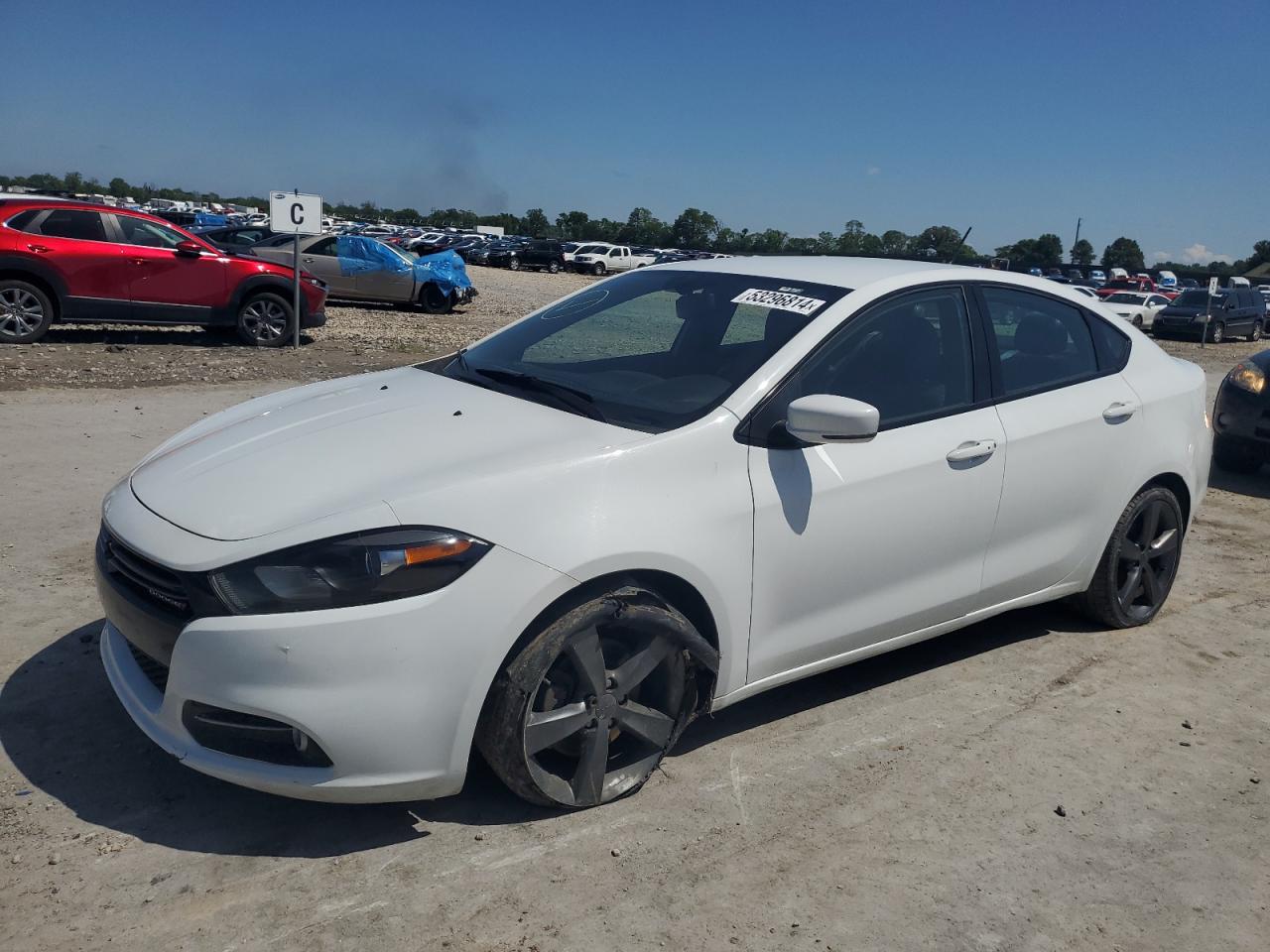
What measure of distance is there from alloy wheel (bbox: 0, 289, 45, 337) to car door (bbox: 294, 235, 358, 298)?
781 cm

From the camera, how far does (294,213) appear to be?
13180 mm

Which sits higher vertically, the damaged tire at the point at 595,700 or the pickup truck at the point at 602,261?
the pickup truck at the point at 602,261

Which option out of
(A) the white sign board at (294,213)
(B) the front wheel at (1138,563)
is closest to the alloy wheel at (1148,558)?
(B) the front wheel at (1138,563)

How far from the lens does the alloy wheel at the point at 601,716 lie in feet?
10.2

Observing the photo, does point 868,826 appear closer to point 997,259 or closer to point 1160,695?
point 1160,695

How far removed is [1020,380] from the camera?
434cm

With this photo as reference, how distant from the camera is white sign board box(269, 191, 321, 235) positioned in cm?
1308

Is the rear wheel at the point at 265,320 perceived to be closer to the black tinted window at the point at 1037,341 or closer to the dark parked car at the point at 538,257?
the black tinted window at the point at 1037,341

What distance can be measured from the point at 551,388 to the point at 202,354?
34.1 ft

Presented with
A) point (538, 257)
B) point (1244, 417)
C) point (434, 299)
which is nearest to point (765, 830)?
point (1244, 417)

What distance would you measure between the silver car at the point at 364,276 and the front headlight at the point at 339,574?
18059 mm

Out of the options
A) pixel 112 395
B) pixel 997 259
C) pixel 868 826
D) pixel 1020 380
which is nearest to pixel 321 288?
pixel 112 395

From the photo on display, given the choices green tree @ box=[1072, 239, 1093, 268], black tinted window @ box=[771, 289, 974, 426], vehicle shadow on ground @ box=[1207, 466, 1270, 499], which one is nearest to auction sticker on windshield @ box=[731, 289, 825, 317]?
black tinted window @ box=[771, 289, 974, 426]

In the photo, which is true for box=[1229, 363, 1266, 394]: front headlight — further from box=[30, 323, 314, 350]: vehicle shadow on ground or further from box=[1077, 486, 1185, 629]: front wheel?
box=[30, 323, 314, 350]: vehicle shadow on ground
